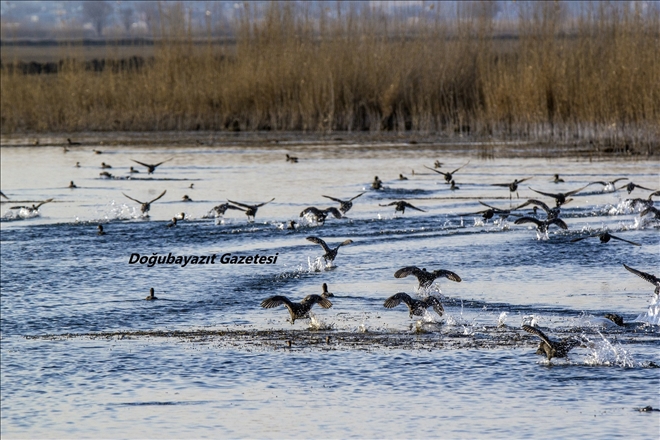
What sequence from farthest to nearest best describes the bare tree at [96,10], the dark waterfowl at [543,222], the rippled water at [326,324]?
1. the bare tree at [96,10]
2. the dark waterfowl at [543,222]
3. the rippled water at [326,324]

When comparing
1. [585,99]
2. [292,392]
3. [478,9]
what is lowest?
[292,392]

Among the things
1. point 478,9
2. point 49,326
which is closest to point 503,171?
point 478,9

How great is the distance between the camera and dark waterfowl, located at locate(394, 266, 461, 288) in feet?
31.8

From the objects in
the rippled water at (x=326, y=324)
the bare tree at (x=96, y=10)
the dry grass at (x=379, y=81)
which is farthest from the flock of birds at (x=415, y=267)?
the bare tree at (x=96, y=10)

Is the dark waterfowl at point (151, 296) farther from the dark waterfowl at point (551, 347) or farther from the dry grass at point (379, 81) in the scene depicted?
the dry grass at point (379, 81)

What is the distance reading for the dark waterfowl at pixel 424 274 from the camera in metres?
9.69

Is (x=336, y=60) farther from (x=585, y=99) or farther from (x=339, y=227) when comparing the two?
(x=339, y=227)

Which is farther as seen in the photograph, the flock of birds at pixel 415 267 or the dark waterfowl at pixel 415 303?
the dark waterfowl at pixel 415 303

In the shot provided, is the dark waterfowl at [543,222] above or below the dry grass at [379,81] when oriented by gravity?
below

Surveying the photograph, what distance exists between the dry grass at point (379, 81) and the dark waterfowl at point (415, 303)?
13.4 metres

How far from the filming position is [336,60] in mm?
25891

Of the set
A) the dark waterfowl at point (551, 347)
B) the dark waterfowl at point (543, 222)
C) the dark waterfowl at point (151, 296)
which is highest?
the dark waterfowl at point (543, 222)

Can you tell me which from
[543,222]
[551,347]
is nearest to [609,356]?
[551,347]

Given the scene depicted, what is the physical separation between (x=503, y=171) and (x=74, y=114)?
1298cm
